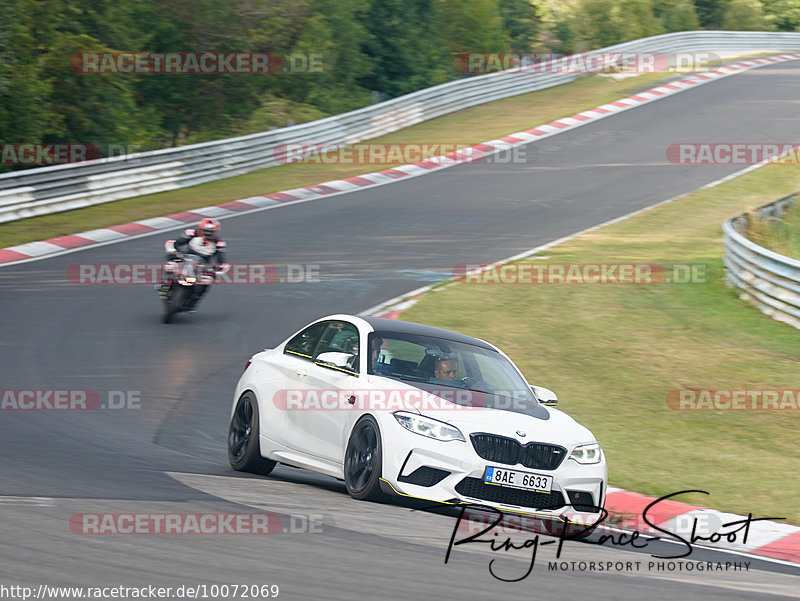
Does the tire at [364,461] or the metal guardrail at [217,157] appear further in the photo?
the metal guardrail at [217,157]

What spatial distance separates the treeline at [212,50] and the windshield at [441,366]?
19476 millimetres

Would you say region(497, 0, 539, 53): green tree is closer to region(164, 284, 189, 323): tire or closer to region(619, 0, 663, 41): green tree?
region(619, 0, 663, 41): green tree

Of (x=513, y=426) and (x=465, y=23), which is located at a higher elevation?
(x=465, y=23)

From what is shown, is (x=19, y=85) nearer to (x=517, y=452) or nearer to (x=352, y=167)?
(x=352, y=167)

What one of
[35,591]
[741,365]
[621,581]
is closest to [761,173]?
[741,365]

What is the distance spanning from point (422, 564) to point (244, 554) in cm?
97

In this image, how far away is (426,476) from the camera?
767cm

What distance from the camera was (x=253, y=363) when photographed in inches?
390

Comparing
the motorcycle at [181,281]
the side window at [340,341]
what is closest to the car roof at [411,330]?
the side window at [340,341]

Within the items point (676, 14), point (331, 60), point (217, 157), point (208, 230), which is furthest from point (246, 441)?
point (676, 14)

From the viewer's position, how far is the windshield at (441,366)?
870 cm

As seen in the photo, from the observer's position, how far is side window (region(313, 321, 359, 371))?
353 inches

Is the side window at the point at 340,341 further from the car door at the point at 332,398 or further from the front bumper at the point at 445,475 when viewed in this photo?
the front bumper at the point at 445,475

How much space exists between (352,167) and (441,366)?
22.2 m
